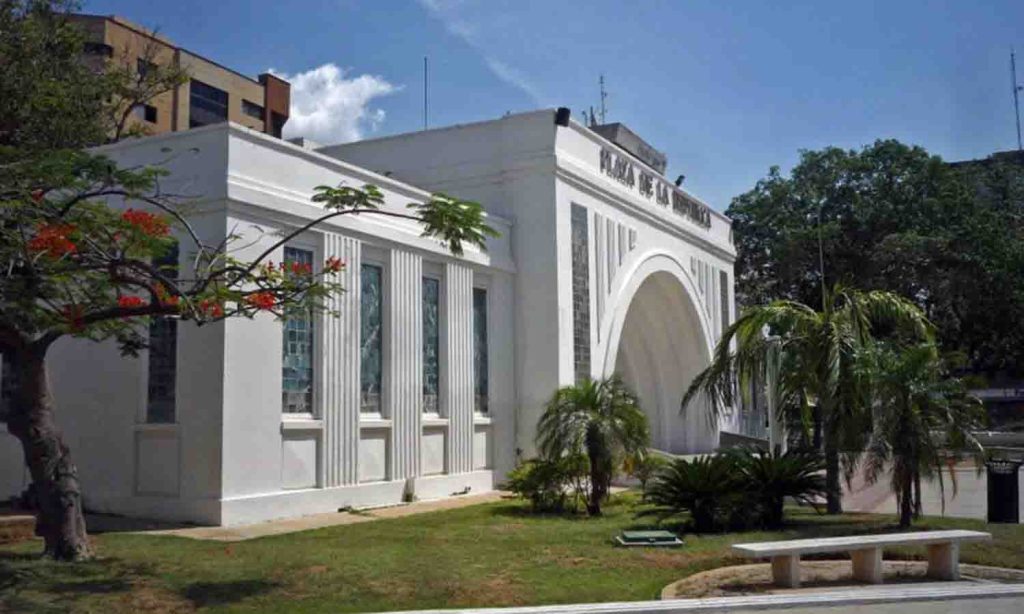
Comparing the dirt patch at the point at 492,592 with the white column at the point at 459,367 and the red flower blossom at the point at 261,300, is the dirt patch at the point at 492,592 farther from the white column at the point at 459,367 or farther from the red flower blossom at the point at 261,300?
the white column at the point at 459,367

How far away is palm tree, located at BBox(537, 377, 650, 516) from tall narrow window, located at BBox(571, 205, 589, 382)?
20.5 ft

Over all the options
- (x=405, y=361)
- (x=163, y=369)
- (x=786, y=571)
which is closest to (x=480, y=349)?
(x=405, y=361)

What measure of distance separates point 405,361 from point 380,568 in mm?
8439

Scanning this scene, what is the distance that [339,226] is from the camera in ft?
56.8

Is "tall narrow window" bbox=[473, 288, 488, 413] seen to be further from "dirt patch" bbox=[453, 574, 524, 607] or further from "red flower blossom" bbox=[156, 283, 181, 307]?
"dirt patch" bbox=[453, 574, 524, 607]

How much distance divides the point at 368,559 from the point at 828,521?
24.3ft

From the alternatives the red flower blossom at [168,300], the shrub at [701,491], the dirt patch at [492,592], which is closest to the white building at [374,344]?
the red flower blossom at [168,300]

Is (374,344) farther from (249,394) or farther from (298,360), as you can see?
(249,394)

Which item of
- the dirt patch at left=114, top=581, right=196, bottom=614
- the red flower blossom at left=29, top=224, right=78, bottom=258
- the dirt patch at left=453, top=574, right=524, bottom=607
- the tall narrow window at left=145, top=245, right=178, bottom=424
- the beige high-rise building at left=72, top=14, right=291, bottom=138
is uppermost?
the beige high-rise building at left=72, top=14, right=291, bottom=138

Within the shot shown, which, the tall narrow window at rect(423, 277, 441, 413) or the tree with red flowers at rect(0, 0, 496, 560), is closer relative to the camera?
the tree with red flowers at rect(0, 0, 496, 560)

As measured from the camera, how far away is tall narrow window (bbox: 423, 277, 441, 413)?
2006cm

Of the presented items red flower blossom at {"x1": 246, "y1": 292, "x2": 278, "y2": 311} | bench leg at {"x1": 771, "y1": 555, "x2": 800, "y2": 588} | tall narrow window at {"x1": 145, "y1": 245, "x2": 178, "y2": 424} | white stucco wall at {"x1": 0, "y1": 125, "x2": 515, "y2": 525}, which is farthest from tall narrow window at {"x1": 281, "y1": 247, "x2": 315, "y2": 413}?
bench leg at {"x1": 771, "y1": 555, "x2": 800, "y2": 588}

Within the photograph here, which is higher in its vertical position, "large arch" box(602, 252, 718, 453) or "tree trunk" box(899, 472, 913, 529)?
"large arch" box(602, 252, 718, 453)

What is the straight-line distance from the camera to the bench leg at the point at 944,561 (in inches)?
439
